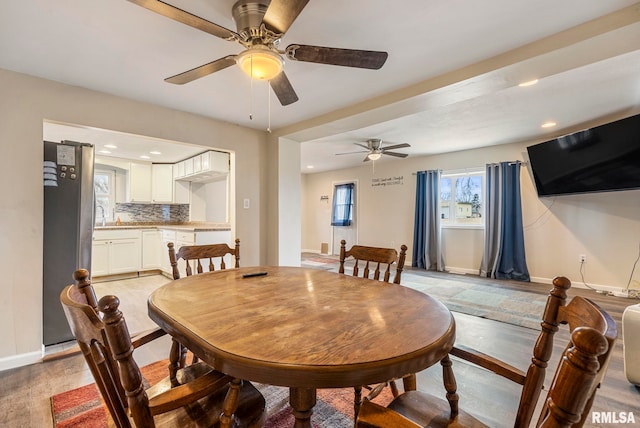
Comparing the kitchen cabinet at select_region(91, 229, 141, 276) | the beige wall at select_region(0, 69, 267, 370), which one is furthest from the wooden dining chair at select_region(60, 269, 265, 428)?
the kitchen cabinet at select_region(91, 229, 141, 276)

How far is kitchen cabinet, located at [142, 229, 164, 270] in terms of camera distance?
16.7 feet

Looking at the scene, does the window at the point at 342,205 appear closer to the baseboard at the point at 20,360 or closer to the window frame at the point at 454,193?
the window frame at the point at 454,193

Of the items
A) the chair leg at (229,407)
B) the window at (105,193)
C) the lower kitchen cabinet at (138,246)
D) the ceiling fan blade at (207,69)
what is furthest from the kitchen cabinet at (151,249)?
the chair leg at (229,407)

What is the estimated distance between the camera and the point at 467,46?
190 cm

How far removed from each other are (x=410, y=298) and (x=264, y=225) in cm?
274

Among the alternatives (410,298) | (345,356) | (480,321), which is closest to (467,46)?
(410,298)

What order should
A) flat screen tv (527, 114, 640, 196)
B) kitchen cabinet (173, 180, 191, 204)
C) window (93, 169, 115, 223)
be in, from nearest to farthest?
flat screen tv (527, 114, 640, 196), window (93, 169, 115, 223), kitchen cabinet (173, 180, 191, 204)

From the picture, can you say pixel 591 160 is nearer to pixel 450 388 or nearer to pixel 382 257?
pixel 382 257

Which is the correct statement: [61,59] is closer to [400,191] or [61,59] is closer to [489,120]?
[489,120]

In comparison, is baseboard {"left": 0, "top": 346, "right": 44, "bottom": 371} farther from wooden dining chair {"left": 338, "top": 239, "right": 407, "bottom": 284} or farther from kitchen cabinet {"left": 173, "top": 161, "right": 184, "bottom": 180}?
kitchen cabinet {"left": 173, "top": 161, "right": 184, "bottom": 180}

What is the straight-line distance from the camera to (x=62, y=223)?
8.01 feet

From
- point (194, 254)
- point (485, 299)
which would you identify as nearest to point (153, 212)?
point (194, 254)

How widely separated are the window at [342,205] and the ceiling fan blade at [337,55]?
5732mm

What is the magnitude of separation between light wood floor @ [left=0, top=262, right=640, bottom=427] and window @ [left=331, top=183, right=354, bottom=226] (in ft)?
14.7
